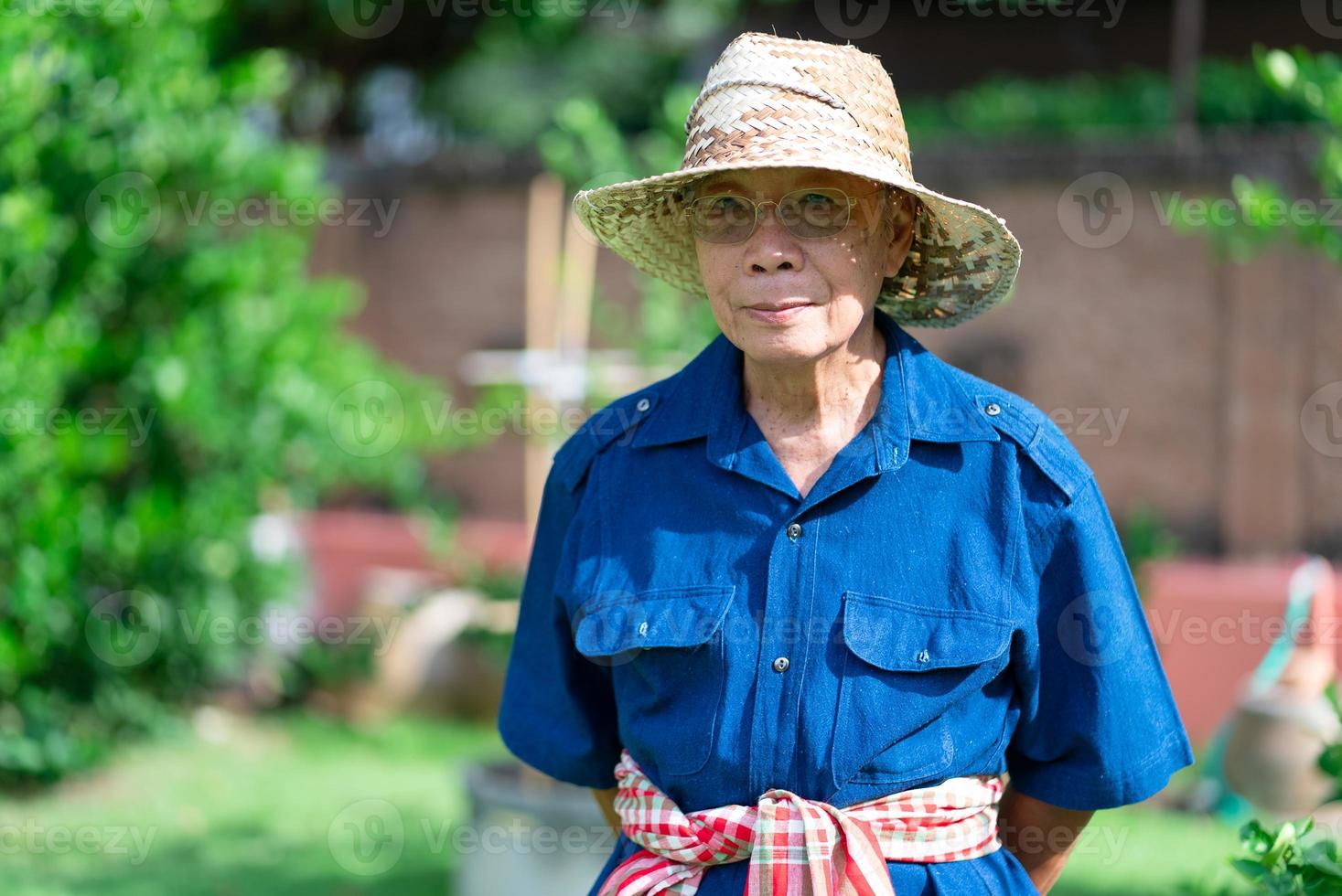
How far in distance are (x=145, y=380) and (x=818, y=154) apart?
4.52 metres

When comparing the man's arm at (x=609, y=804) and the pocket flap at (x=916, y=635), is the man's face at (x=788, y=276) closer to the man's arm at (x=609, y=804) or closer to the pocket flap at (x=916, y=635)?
the pocket flap at (x=916, y=635)

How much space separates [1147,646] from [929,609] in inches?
14.0

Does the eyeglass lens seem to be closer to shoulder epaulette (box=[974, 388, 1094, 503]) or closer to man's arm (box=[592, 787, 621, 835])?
shoulder epaulette (box=[974, 388, 1094, 503])

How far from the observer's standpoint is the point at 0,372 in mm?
5035

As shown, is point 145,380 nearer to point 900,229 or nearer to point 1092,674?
point 900,229

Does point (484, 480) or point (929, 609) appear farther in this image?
point (484, 480)

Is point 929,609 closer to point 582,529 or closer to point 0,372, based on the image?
point 582,529

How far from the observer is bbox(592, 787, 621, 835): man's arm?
236cm

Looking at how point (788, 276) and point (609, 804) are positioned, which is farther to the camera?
point (609, 804)

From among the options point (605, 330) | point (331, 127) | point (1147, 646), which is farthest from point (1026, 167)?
point (331, 127)

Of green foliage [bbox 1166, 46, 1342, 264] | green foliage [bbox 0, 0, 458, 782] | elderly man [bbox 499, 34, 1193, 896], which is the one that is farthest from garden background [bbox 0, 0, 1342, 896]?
elderly man [bbox 499, 34, 1193, 896]

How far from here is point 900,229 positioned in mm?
2121

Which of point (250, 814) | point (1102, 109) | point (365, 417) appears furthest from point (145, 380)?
point (1102, 109)

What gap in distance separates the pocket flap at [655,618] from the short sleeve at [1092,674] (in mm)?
436
